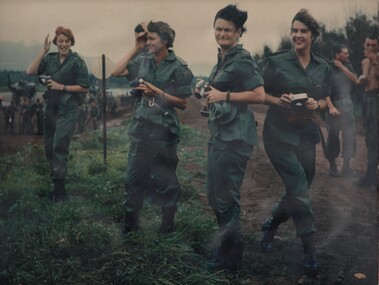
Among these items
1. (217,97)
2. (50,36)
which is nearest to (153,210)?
(217,97)

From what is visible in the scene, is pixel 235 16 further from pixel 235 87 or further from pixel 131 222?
pixel 131 222

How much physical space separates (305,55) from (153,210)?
173 cm

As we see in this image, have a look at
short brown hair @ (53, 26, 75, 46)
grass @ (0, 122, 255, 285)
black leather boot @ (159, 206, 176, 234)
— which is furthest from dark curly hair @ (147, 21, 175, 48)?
black leather boot @ (159, 206, 176, 234)

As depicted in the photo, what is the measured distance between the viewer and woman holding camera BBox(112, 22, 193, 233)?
12.4 feet

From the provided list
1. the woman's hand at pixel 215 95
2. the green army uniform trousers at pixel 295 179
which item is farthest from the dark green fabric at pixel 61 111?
the green army uniform trousers at pixel 295 179

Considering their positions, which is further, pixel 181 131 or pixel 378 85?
pixel 378 85

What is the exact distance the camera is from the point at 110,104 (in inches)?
162

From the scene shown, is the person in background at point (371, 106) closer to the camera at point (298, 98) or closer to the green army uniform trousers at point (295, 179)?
the green army uniform trousers at point (295, 179)

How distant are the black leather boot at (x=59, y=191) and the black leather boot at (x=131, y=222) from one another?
0.58 m

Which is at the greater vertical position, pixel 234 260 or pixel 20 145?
pixel 20 145

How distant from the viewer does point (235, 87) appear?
3520 mm

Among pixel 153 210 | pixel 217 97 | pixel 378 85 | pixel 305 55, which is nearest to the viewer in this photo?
pixel 217 97

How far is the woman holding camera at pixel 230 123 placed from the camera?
11.4 ft

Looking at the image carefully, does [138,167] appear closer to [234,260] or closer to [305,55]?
[234,260]
